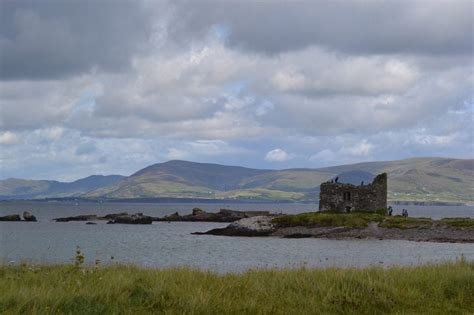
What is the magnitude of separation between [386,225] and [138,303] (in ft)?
240

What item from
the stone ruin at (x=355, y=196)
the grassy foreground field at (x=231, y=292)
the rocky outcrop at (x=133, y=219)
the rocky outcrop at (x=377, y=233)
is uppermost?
the stone ruin at (x=355, y=196)

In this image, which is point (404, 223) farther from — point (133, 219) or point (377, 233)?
point (133, 219)

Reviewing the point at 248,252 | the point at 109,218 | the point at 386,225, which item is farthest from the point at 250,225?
the point at 109,218

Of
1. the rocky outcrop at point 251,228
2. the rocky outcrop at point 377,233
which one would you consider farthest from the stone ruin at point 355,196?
the rocky outcrop at point 251,228

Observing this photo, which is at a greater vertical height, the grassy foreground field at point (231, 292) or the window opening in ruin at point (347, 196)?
the window opening in ruin at point (347, 196)

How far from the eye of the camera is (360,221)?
8494 centimetres

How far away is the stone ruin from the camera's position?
92.6 meters

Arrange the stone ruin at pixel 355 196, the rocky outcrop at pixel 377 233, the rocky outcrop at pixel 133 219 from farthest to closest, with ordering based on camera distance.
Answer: the rocky outcrop at pixel 133 219 < the stone ruin at pixel 355 196 < the rocky outcrop at pixel 377 233

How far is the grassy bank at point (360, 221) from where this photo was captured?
83688mm

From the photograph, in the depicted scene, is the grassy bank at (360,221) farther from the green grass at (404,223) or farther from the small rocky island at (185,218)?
the small rocky island at (185,218)

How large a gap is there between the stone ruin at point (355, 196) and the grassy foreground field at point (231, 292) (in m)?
73.6

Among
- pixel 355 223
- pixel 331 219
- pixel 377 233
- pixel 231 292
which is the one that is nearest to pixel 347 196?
pixel 331 219

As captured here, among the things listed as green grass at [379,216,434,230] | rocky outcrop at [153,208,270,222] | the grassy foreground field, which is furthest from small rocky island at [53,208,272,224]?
the grassy foreground field

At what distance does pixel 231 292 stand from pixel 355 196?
258 feet
